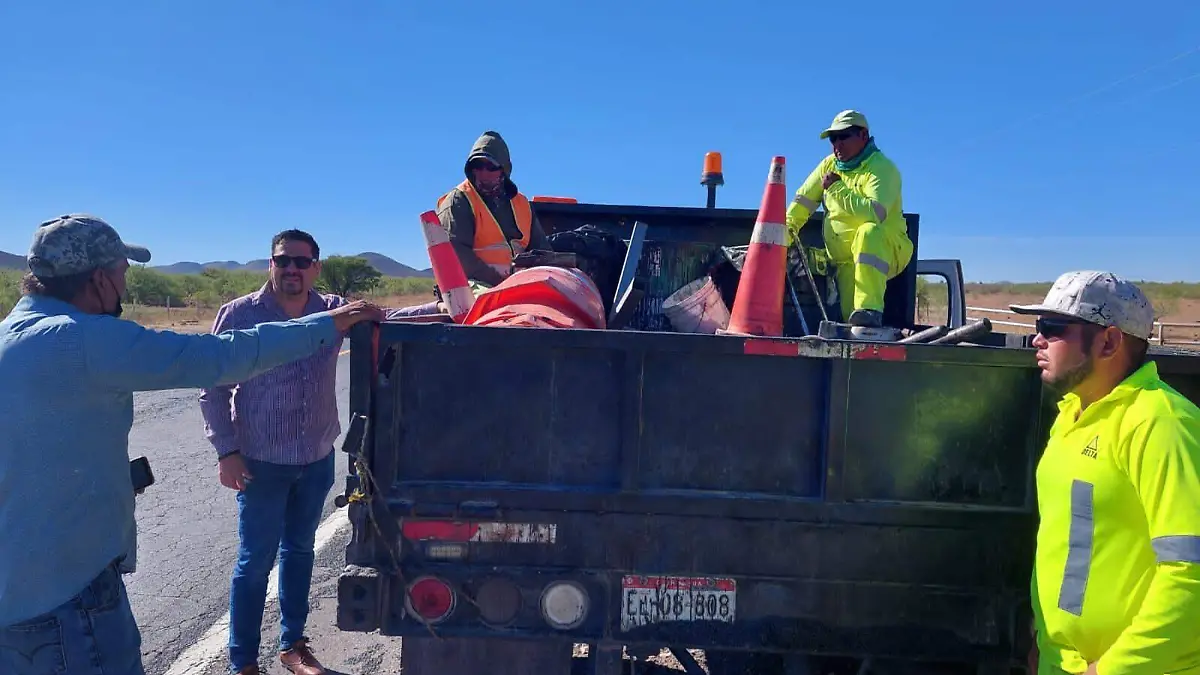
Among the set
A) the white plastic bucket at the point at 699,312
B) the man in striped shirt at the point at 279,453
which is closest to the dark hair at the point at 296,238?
the man in striped shirt at the point at 279,453

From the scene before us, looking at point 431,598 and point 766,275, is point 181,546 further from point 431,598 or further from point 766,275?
point 766,275

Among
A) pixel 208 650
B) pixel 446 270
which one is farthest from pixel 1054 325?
pixel 208 650

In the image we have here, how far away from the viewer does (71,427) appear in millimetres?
2312

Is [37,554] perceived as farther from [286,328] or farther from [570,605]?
[570,605]

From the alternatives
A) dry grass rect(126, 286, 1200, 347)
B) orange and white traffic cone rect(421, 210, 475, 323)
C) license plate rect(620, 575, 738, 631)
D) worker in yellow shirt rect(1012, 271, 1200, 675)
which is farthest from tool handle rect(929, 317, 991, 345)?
dry grass rect(126, 286, 1200, 347)

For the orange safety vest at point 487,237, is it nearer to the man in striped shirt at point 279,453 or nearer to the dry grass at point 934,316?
the man in striped shirt at point 279,453

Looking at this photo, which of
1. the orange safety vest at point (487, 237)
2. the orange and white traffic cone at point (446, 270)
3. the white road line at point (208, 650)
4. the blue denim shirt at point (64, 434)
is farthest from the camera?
the orange safety vest at point (487, 237)

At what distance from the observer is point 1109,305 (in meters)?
2.10

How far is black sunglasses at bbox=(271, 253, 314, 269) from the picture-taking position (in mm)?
3723

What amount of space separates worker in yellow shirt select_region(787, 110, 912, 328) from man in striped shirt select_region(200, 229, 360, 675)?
2820mm

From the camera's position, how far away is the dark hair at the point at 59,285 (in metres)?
2.35

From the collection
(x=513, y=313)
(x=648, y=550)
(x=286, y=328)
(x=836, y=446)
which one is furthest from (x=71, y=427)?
(x=836, y=446)

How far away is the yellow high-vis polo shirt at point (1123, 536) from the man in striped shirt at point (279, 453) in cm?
279

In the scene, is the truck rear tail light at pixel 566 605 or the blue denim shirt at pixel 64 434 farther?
the truck rear tail light at pixel 566 605
